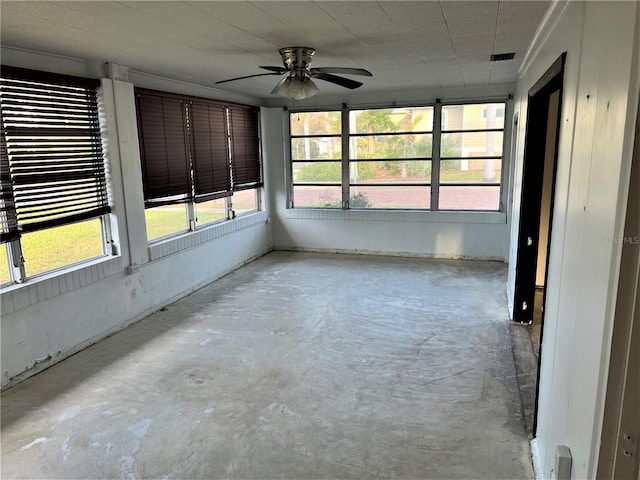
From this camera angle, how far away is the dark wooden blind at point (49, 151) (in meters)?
3.28

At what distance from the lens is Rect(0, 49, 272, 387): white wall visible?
3346mm

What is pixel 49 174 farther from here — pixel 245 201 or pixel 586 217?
pixel 586 217

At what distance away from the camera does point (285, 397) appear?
10.1 ft

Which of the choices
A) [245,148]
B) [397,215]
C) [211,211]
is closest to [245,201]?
[245,148]

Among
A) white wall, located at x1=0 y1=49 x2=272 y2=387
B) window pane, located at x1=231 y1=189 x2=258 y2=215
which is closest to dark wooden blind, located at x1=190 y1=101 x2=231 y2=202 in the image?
white wall, located at x1=0 y1=49 x2=272 y2=387

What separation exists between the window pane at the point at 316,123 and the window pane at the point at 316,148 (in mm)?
113

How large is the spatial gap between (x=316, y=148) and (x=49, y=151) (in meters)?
4.26

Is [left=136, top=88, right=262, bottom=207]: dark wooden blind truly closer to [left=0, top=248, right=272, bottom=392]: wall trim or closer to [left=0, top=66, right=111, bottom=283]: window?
[left=0, top=66, right=111, bottom=283]: window

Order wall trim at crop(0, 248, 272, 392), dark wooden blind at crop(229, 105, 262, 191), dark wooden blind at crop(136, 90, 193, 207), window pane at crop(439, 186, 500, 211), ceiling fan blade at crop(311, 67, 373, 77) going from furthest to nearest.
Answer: window pane at crop(439, 186, 500, 211), dark wooden blind at crop(229, 105, 262, 191), dark wooden blind at crop(136, 90, 193, 207), wall trim at crop(0, 248, 272, 392), ceiling fan blade at crop(311, 67, 373, 77)

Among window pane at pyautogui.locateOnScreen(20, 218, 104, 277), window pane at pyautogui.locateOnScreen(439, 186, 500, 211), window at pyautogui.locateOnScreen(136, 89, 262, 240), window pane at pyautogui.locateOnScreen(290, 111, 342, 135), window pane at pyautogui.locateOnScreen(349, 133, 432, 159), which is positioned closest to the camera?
window pane at pyautogui.locateOnScreen(20, 218, 104, 277)

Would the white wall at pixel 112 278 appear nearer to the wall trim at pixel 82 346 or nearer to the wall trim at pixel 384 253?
the wall trim at pixel 82 346

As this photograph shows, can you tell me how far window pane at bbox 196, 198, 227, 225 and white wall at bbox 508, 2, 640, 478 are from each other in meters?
4.43

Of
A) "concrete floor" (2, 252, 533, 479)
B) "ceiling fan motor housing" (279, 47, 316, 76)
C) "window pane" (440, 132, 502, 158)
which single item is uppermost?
"ceiling fan motor housing" (279, 47, 316, 76)

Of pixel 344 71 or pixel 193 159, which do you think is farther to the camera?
pixel 193 159
